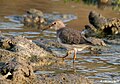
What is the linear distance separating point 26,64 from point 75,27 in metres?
6.60

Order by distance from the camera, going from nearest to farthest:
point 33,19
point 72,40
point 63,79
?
point 63,79 < point 72,40 < point 33,19

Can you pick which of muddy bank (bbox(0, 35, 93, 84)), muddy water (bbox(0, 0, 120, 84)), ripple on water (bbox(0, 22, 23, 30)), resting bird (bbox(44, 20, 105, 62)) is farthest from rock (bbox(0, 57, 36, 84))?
ripple on water (bbox(0, 22, 23, 30))

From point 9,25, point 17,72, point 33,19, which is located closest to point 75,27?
point 33,19

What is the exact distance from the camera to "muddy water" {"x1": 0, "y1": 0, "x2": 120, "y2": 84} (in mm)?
9500

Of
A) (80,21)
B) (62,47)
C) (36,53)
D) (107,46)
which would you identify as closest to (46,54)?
(36,53)

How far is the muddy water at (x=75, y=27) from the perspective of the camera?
950 cm

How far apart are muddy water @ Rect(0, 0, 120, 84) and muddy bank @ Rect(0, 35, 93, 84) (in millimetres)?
452

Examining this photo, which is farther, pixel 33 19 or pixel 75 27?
pixel 33 19

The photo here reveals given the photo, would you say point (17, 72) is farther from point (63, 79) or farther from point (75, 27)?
point (75, 27)

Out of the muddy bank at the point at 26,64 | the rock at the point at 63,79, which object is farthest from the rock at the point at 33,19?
the rock at the point at 63,79

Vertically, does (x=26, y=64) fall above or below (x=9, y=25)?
above

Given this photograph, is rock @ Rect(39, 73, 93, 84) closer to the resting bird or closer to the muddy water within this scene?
the muddy water

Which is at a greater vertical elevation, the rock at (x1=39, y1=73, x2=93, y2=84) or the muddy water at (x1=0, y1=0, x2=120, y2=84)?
the rock at (x1=39, y1=73, x2=93, y2=84)

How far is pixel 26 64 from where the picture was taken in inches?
325
